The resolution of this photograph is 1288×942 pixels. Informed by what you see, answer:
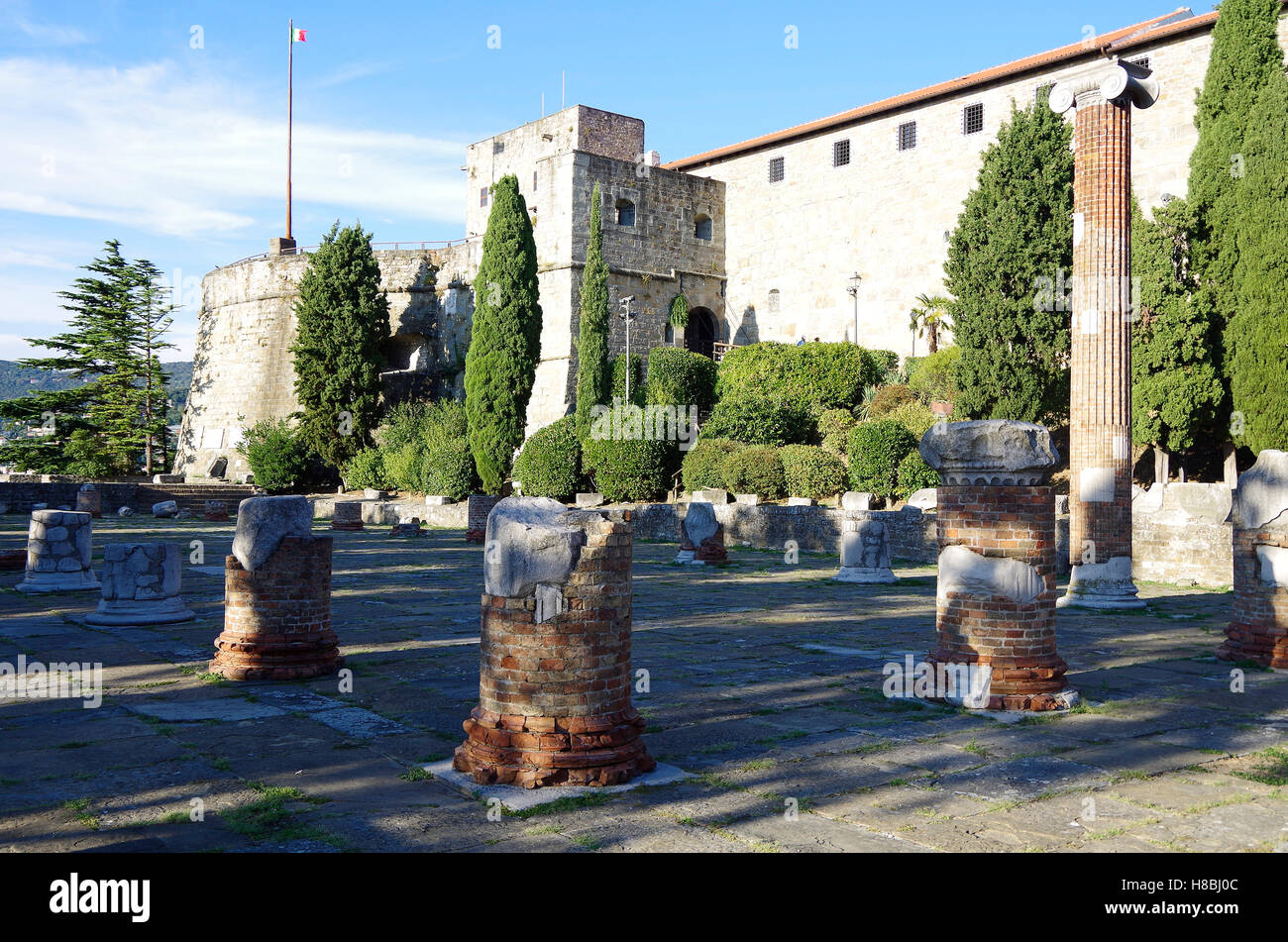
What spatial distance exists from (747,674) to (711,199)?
3071cm

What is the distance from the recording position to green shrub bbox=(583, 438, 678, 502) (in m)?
24.1

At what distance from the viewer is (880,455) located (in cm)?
2020

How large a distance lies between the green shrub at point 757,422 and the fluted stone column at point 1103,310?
474 inches

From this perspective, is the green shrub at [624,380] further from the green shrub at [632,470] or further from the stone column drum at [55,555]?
the stone column drum at [55,555]

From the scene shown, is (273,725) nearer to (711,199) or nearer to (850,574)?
(850,574)

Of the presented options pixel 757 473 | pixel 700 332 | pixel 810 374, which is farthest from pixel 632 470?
pixel 700 332

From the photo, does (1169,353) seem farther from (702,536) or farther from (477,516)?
(477,516)

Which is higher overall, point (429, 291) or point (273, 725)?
point (429, 291)

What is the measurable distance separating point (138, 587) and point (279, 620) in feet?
10.5

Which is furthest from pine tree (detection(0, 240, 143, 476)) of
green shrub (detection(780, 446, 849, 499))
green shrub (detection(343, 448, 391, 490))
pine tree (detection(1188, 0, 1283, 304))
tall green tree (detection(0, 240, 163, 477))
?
pine tree (detection(1188, 0, 1283, 304))

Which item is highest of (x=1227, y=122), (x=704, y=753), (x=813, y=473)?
(x=1227, y=122)

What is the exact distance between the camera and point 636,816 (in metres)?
4.23

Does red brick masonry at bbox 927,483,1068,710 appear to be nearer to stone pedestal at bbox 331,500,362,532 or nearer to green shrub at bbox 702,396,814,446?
green shrub at bbox 702,396,814,446
